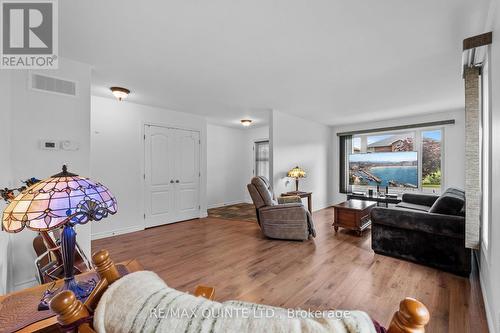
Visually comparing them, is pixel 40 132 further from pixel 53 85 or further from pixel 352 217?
pixel 352 217

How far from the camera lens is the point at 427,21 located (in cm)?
186

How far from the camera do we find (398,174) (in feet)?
17.8

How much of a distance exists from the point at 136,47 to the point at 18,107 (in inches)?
54.5

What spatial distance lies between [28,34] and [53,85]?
61 centimetres

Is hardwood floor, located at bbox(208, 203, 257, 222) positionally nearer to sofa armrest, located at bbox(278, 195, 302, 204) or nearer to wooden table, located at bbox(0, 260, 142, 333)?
sofa armrest, located at bbox(278, 195, 302, 204)

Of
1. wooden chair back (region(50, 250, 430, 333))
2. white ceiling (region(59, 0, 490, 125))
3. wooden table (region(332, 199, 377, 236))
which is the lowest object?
wooden table (region(332, 199, 377, 236))

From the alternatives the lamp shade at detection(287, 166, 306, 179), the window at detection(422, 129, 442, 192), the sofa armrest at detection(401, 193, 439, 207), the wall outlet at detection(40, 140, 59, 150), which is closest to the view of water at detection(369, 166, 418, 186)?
the window at detection(422, 129, 442, 192)

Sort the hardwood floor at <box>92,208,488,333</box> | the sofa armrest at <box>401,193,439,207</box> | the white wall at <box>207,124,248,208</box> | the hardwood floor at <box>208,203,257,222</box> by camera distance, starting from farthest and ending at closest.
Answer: the white wall at <box>207,124,248,208</box>
the hardwood floor at <box>208,203,257,222</box>
the sofa armrest at <box>401,193,439,207</box>
the hardwood floor at <box>92,208,488,333</box>

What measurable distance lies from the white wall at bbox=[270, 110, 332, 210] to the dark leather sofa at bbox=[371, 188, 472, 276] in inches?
90.1

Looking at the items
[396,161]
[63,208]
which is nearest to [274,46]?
[63,208]

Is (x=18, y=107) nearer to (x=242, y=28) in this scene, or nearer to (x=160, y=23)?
(x=160, y=23)

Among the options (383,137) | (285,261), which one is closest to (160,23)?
(285,261)

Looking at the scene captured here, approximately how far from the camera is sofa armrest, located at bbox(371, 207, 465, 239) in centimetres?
241

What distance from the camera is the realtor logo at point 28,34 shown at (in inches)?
67.8
